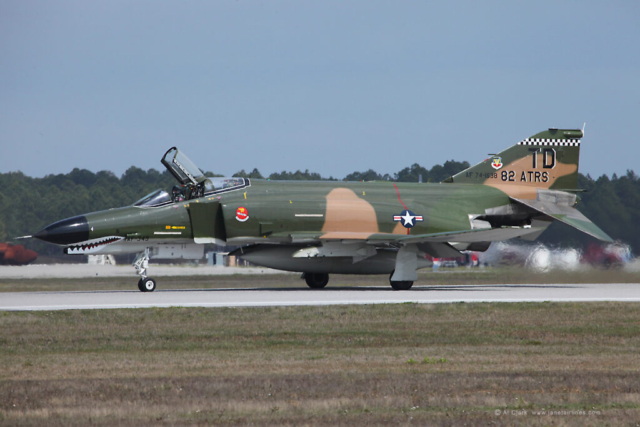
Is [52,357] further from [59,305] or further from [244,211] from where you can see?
[244,211]

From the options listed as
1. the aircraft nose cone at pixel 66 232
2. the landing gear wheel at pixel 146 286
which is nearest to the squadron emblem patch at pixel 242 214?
the landing gear wheel at pixel 146 286

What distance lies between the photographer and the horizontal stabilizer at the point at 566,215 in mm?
24484

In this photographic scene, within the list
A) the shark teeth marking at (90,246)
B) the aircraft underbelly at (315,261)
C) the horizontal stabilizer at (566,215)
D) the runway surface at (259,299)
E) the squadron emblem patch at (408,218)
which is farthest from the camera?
the horizontal stabilizer at (566,215)

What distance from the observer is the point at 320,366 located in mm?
9461

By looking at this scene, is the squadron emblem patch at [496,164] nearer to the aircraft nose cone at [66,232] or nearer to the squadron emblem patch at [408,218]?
the squadron emblem patch at [408,218]

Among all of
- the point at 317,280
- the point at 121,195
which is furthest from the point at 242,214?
the point at 121,195

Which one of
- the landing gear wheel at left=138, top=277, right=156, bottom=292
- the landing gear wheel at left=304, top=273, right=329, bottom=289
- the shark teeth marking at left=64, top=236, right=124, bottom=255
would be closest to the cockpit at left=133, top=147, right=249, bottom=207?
the shark teeth marking at left=64, top=236, right=124, bottom=255

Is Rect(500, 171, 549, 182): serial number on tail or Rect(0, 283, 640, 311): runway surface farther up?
Rect(500, 171, 549, 182): serial number on tail

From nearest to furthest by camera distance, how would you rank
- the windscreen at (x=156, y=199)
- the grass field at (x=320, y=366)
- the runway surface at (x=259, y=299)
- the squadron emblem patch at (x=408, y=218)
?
the grass field at (x=320, y=366) < the runway surface at (x=259, y=299) < the windscreen at (x=156, y=199) < the squadron emblem patch at (x=408, y=218)

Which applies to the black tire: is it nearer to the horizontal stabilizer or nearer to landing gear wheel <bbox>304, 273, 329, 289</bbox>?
landing gear wheel <bbox>304, 273, 329, 289</bbox>

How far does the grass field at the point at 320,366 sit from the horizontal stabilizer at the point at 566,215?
903cm

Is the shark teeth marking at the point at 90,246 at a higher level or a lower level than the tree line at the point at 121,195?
lower

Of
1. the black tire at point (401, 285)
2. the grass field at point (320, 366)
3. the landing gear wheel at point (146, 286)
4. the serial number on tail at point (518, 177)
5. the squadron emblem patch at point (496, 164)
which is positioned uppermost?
the squadron emblem patch at point (496, 164)

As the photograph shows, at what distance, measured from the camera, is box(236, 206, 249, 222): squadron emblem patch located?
2217 centimetres
